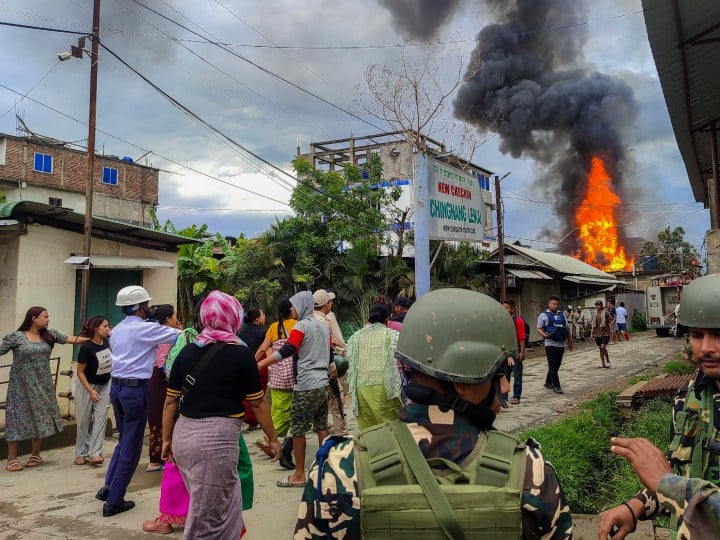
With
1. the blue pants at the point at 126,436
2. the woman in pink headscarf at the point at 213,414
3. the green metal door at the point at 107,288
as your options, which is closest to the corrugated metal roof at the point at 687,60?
the woman in pink headscarf at the point at 213,414

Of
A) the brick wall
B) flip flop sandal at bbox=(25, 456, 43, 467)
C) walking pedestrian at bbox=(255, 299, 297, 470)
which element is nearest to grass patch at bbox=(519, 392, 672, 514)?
walking pedestrian at bbox=(255, 299, 297, 470)

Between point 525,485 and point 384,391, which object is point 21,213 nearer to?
point 384,391

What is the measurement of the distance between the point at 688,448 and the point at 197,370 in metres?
2.41

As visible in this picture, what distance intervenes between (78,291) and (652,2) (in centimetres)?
908

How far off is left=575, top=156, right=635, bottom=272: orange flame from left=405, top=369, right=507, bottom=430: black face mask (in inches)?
1333

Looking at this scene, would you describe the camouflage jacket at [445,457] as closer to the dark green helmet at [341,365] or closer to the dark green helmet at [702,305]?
the dark green helmet at [702,305]

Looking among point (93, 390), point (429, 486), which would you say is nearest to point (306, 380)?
point (93, 390)

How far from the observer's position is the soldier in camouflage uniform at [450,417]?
131 cm

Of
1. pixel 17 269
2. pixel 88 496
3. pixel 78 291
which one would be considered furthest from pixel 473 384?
pixel 78 291

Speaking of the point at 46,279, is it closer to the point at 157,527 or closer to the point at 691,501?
the point at 157,527

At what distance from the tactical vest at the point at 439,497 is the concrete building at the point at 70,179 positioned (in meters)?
25.4

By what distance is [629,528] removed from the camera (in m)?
1.80

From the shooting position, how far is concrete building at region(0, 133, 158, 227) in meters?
27.0

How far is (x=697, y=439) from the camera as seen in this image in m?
1.93
